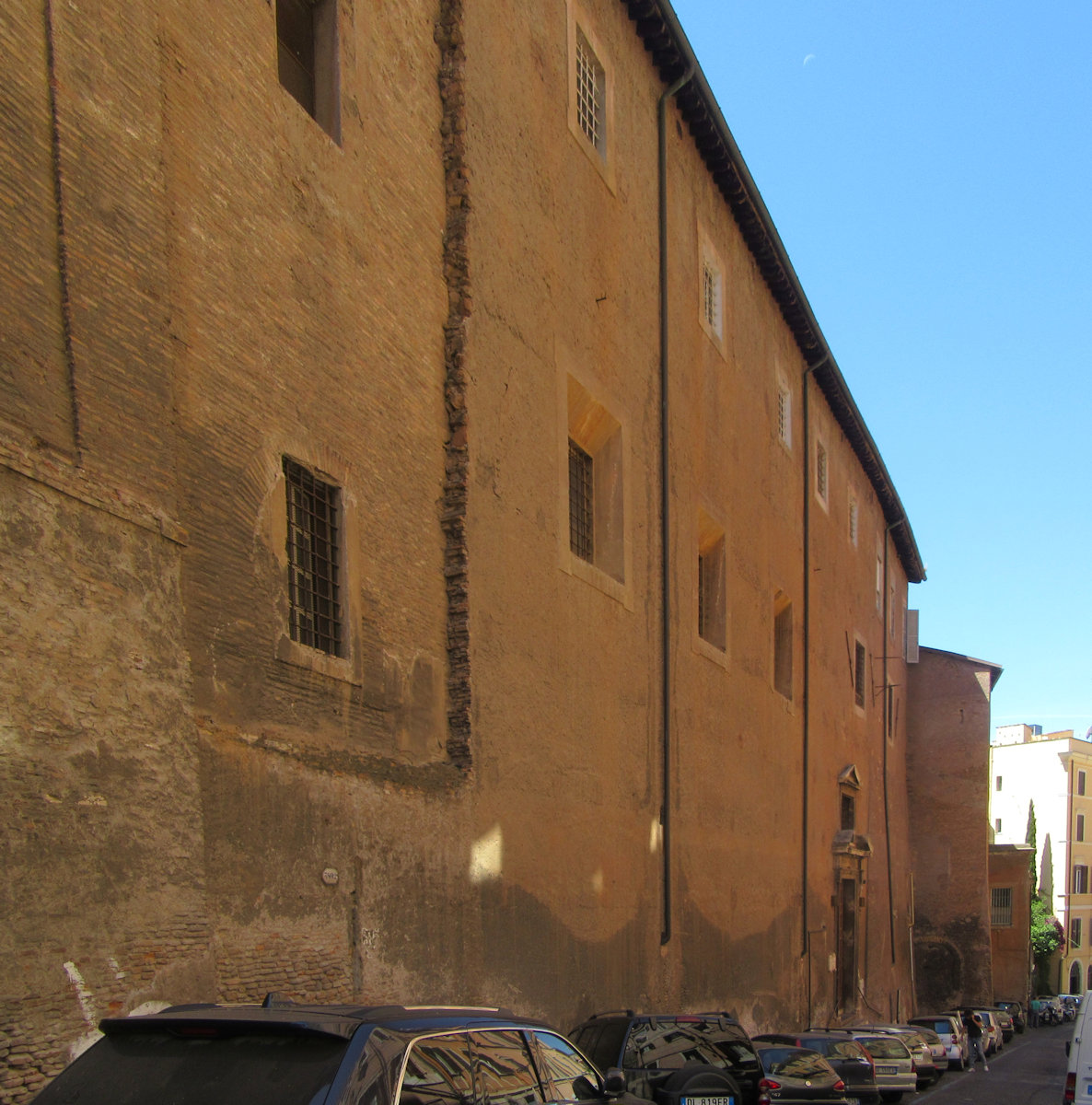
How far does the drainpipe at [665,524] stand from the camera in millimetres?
17906

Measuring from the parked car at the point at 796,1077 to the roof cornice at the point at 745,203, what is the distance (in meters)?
13.3

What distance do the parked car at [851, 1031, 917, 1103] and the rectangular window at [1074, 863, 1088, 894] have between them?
183ft

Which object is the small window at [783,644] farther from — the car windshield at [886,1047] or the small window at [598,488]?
the small window at [598,488]

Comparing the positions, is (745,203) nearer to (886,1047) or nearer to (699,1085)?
(886,1047)

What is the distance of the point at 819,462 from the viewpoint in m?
31.2

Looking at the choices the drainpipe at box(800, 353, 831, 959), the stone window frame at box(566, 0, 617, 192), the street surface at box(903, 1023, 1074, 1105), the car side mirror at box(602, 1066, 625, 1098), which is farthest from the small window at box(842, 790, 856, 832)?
the car side mirror at box(602, 1066, 625, 1098)

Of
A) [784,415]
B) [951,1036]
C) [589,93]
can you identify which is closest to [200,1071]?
[589,93]

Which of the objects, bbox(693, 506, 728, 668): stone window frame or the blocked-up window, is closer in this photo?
bbox(693, 506, 728, 668): stone window frame

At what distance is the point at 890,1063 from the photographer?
1953cm

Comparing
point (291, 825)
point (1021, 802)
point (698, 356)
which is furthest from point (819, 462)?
point (1021, 802)

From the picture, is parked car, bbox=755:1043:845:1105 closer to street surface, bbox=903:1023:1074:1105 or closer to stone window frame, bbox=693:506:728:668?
street surface, bbox=903:1023:1074:1105

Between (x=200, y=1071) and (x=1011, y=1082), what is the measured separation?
77.6ft

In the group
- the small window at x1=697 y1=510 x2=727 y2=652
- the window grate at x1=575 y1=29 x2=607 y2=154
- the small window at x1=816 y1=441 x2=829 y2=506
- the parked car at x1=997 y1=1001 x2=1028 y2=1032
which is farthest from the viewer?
the parked car at x1=997 y1=1001 x2=1028 y2=1032

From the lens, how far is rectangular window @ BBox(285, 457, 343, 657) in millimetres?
10438
